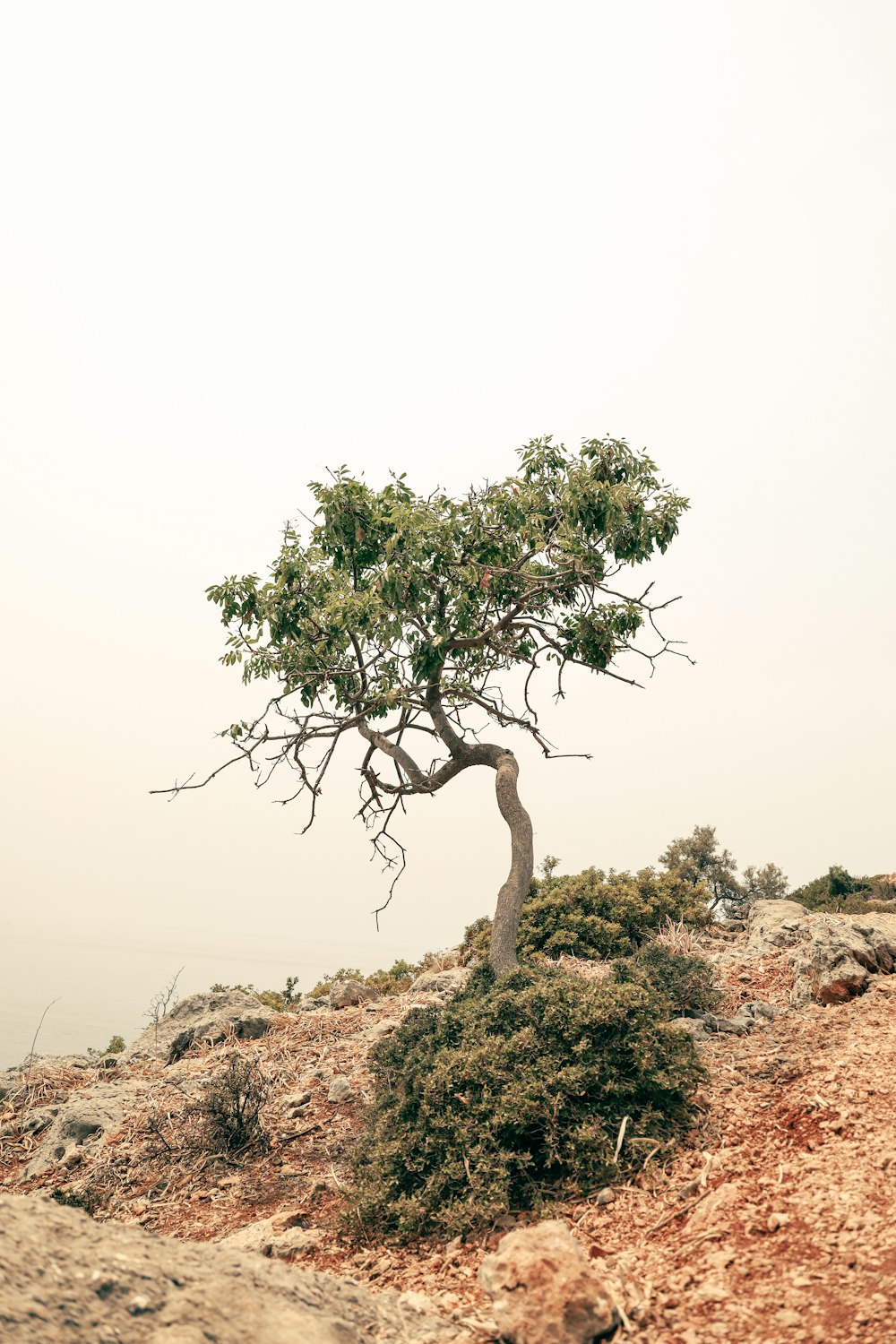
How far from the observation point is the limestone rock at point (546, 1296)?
4.44 meters

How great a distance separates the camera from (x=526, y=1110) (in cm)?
685

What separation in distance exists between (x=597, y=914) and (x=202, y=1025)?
23.1 feet

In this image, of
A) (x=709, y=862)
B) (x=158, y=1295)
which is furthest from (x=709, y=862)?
(x=158, y=1295)

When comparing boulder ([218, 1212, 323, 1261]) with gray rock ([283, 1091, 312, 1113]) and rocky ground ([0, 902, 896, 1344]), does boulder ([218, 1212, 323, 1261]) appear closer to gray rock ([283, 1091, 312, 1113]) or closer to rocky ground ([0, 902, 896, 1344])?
rocky ground ([0, 902, 896, 1344])

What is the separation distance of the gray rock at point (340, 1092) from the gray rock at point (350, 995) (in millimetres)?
5065

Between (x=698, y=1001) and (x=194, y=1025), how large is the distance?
313 inches

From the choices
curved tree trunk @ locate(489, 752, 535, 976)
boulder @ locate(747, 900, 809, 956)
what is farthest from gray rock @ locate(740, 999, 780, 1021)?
boulder @ locate(747, 900, 809, 956)

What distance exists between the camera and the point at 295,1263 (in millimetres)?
6402

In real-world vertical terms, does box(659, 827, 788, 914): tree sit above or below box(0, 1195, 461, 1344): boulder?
above

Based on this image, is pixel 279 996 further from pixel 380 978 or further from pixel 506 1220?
pixel 506 1220

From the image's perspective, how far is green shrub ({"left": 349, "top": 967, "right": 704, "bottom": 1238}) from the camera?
262 inches

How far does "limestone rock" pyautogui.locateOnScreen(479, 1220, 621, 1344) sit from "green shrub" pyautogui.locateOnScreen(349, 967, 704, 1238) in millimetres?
1734

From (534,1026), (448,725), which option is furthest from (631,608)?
(534,1026)

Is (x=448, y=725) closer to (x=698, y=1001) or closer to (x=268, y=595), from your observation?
(x=268, y=595)
